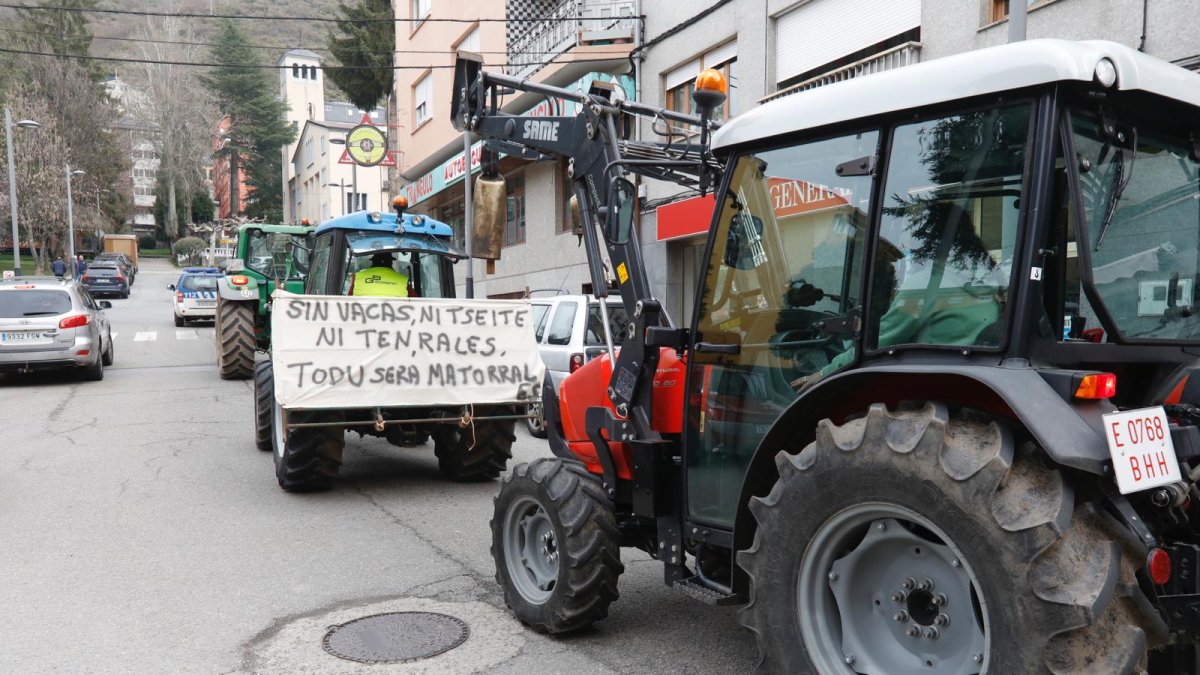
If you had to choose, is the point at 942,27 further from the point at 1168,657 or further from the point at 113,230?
the point at 113,230

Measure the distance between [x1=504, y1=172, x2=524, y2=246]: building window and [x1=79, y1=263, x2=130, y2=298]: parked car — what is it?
23848mm

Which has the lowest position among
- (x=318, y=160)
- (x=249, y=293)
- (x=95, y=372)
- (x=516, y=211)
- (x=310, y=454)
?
(x=95, y=372)

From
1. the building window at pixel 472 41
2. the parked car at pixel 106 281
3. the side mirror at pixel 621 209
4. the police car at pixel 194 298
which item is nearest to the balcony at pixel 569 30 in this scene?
the building window at pixel 472 41

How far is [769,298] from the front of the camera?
3.44m

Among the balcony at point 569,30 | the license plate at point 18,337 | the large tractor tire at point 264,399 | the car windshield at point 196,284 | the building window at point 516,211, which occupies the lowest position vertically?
the large tractor tire at point 264,399

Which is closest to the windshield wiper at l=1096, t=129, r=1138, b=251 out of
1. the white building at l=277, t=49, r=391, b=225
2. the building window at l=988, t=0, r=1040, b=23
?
the building window at l=988, t=0, r=1040, b=23

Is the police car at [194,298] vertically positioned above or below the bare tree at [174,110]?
below

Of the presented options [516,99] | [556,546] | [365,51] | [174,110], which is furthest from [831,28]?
[174,110]

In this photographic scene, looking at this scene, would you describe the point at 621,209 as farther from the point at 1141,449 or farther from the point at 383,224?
the point at 383,224

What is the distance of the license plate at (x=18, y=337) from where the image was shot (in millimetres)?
14164

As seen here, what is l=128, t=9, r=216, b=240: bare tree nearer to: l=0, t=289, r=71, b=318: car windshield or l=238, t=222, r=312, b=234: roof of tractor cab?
l=0, t=289, r=71, b=318: car windshield

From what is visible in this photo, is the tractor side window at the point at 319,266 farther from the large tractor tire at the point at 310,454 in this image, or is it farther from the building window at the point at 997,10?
the building window at the point at 997,10

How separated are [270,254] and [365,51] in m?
27.5

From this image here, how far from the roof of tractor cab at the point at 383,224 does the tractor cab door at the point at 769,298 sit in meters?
5.49
